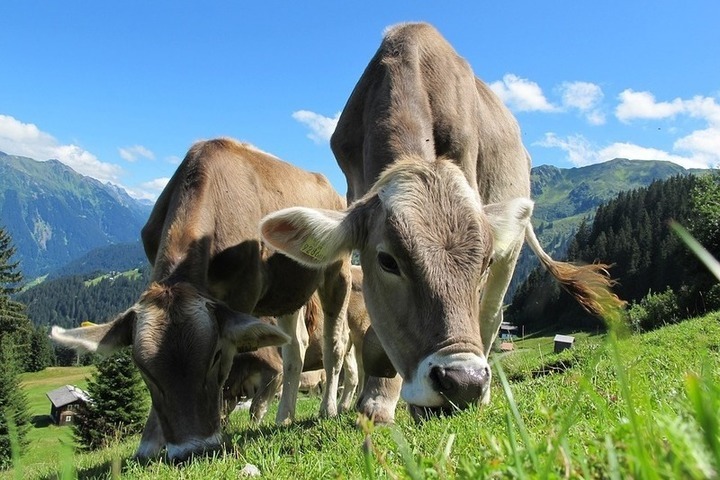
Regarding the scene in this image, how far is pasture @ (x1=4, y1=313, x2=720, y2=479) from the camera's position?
0.97 metres

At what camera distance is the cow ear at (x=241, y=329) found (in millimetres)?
5734

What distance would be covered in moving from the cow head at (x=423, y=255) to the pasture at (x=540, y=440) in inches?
12.2

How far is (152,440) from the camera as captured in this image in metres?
5.57

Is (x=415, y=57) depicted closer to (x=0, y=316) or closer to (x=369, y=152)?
(x=369, y=152)

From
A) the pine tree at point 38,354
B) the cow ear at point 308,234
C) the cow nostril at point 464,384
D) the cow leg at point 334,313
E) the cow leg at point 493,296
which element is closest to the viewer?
the cow nostril at point 464,384

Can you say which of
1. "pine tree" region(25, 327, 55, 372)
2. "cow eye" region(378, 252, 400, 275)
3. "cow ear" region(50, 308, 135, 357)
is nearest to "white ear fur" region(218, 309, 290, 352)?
"cow ear" region(50, 308, 135, 357)

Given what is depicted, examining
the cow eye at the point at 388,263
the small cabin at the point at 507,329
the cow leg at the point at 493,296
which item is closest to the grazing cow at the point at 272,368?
the small cabin at the point at 507,329

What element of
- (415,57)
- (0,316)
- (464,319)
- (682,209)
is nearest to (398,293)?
(464,319)

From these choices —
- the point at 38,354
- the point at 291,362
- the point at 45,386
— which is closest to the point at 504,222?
the point at 291,362

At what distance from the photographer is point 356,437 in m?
4.14

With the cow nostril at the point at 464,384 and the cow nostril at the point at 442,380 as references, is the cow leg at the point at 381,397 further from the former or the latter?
the cow nostril at the point at 464,384

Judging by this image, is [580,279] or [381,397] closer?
[381,397]

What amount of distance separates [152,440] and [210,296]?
1.45 meters

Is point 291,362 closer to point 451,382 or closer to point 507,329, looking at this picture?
point 451,382
